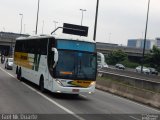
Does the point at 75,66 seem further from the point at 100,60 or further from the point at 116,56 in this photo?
the point at 116,56

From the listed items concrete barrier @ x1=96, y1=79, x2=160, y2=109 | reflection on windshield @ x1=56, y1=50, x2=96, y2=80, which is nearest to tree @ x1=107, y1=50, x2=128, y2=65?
concrete barrier @ x1=96, y1=79, x2=160, y2=109

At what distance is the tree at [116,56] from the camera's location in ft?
372

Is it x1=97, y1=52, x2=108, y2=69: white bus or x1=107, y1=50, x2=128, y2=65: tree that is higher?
x1=97, y1=52, x2=108, y2=69: white bus

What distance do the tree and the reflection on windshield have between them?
299 feet

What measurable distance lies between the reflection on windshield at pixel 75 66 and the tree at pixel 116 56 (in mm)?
91072

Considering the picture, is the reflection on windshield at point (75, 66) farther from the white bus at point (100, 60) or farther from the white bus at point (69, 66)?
the white bus at point (100, 60)

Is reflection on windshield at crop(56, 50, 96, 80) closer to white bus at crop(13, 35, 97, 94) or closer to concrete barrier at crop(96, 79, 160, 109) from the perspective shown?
white bus at crop(13, 35, 97, 94)

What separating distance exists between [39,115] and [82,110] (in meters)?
3.06

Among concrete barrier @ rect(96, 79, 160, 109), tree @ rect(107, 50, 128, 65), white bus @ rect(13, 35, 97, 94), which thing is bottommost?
tree @ rect(107, 50, 128, 65)

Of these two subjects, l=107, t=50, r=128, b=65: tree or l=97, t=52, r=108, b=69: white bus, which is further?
l=107, t=50, r=128, b=65: tree

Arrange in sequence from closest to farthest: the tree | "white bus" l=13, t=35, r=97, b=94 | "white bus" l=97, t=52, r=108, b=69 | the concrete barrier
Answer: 1. "white bus" l=13, t=35, r=97, b=94
2. "white bus" l=97, t=52, r=108, b=69
3. the concrete barrier
4. the tree

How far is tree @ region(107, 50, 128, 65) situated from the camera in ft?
372

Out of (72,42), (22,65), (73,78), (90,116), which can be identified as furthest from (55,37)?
(22,65)

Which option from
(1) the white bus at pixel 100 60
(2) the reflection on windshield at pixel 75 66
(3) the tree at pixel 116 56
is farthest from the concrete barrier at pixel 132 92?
(3) the tree at pixel 116 56
